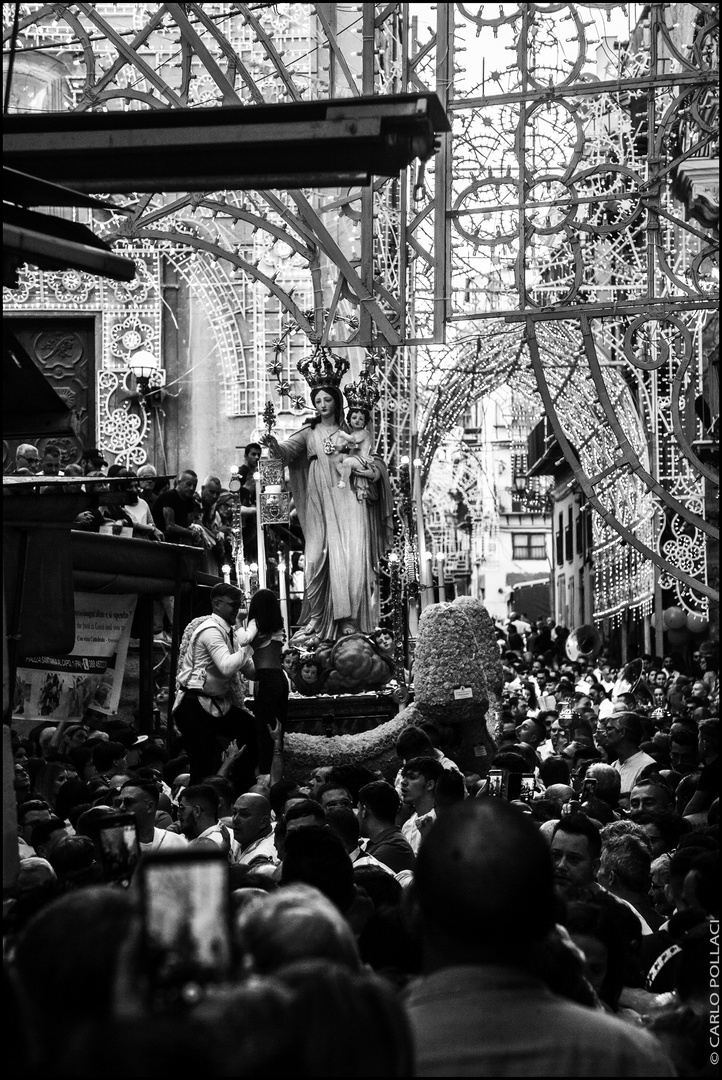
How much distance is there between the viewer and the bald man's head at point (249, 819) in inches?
310

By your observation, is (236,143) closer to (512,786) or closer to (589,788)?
(512,786)

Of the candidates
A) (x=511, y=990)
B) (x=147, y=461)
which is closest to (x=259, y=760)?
(x=511, y=990)

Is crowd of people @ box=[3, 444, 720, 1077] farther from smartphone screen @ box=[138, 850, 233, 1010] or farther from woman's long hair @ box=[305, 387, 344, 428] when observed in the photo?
woman's long hair @ box=[305, 387, 344, 428]

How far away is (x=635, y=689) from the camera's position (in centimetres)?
2156

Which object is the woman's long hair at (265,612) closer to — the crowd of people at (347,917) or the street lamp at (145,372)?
the crowd of people at (347,917)

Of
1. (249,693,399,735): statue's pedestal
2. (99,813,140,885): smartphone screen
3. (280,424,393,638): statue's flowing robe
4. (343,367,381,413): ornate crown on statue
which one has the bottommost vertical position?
(249,693,399,735): statue's pedestal

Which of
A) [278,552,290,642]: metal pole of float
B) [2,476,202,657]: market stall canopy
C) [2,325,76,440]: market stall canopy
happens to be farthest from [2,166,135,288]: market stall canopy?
[278,552,290,642]: metal pole of float

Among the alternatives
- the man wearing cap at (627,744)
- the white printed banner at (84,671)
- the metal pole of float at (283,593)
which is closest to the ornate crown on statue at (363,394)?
the metal pole of float at (283,593)

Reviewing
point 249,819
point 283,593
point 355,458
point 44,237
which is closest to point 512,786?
point 249,819

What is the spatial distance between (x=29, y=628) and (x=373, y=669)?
18.0 feet

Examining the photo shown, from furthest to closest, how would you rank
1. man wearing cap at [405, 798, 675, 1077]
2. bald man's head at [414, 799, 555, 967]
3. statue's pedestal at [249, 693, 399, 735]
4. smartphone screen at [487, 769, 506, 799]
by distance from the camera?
statue's pedestal at [249, 693, 399, 735]
smartphone screen at [487, 769, 506, 799]
bald man's head at [414, 799, 555, 967]
man wearing cap at [405, 798, 675, 1077]

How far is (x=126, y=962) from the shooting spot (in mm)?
2283

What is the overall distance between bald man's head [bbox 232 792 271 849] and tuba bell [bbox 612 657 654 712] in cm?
1139

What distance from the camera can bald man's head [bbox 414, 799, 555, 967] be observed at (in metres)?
2.75
